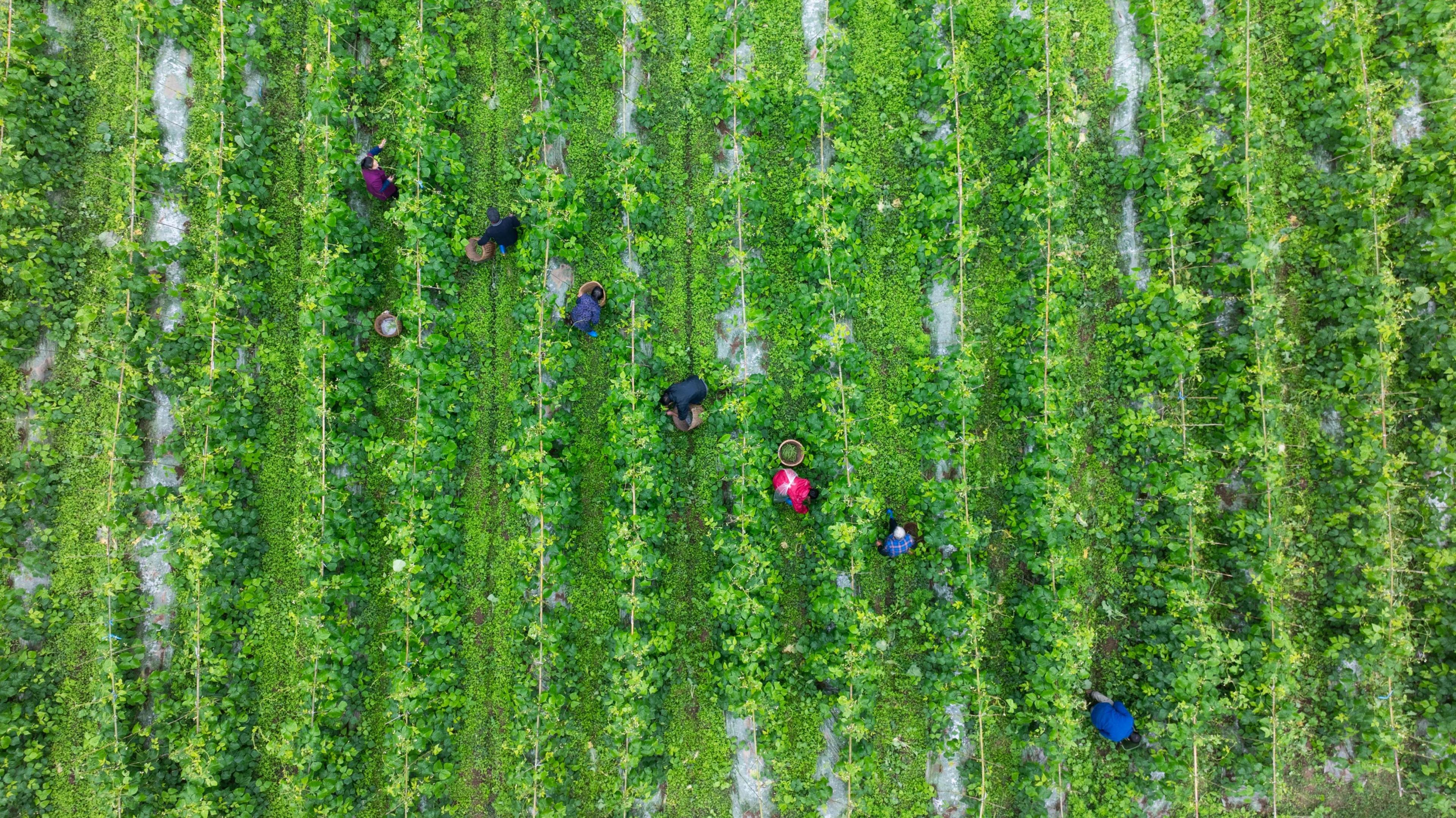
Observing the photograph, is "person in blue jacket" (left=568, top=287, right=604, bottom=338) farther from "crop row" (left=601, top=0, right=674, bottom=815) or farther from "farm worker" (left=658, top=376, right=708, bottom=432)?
"farm worker" (left=658, top=376, right=708, bottom=432)

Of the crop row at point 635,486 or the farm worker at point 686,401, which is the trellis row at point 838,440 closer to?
the farm worker at point 686,401

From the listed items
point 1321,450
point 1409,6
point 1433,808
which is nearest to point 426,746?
point 1321,450

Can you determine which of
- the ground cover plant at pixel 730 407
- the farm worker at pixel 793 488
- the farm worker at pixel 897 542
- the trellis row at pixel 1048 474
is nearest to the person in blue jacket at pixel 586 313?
the ground cover plant at pixel 730 407

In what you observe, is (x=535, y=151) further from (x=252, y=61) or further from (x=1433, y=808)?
(x=1433, y=808)

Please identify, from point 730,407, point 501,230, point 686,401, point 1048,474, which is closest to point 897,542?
point 1048,474

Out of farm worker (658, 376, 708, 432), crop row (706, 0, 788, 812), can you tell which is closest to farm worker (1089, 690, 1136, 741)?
crop row (706, 0, 788, 812)

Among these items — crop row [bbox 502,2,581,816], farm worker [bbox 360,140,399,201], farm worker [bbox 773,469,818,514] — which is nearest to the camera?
crop row [bbox 502,2,581,816]
